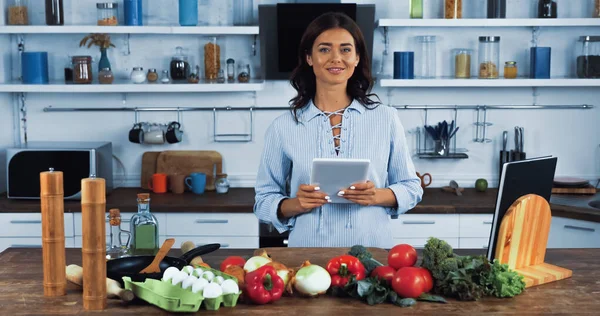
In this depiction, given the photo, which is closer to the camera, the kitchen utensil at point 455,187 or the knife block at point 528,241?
the knife block at point 528,241

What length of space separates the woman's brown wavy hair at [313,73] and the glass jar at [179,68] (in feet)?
6.05

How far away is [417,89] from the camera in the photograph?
4898mm

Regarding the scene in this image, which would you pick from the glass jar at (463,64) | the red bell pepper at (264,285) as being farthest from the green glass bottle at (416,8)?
the red bell pepper at (264,285)

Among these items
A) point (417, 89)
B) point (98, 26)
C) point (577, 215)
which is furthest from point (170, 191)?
point (577, 215)

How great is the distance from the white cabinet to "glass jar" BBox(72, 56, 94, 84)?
277cm

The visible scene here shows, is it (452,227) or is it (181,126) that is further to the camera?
(181,126)

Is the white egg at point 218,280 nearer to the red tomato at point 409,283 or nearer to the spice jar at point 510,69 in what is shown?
the red tomato at point 409,283

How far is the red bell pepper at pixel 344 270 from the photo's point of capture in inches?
84.7

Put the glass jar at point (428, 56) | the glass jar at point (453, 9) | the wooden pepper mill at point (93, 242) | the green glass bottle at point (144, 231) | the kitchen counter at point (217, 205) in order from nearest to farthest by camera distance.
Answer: the wooden pepper mill at point (93, 242), the green glass bottle at point (144, 231), the kitchen counter at point (217, 205), the glass jar at point (453, 9), the glass jar at point (428, 56)

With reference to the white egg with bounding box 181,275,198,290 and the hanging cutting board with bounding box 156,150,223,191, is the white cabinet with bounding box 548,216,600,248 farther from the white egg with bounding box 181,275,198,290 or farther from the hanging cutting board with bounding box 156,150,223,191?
Result: the white egg with bounding box 181,275,198,290

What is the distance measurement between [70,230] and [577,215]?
2696 mm

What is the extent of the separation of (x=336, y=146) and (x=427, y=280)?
2.84ft

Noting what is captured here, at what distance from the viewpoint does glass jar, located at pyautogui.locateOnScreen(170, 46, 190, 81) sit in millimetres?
4672

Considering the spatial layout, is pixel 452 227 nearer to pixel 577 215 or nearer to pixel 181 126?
pixel 577 215
